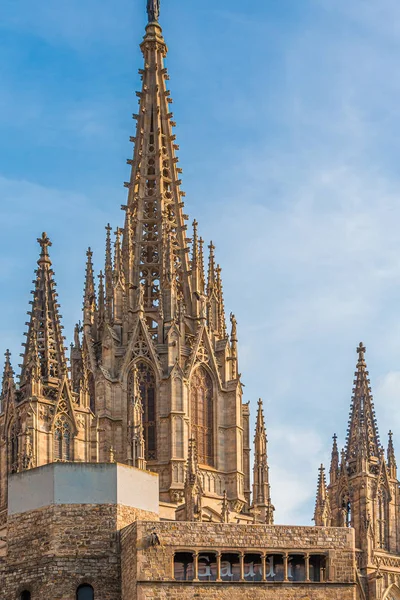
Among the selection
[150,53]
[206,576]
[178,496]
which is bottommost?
[206,576]

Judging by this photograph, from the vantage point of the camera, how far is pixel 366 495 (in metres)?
122

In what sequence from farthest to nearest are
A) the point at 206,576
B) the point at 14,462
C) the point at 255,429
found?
the point at 255,429, the point at 14,462, the point at 206,576

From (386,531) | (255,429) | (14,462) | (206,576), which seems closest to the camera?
(206,576)

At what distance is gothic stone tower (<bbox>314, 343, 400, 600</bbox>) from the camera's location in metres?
118

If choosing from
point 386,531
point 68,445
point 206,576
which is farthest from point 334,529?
point 386,531

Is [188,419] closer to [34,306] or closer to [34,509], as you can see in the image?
[34,306]

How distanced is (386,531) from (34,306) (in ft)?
89.4

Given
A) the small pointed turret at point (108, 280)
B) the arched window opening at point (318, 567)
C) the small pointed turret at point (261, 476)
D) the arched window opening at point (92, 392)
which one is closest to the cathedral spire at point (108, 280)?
the small pointed turret at point (108, 280)

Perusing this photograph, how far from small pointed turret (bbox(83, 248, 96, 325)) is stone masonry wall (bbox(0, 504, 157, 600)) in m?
34.7

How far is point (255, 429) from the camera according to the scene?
11138 centimetres

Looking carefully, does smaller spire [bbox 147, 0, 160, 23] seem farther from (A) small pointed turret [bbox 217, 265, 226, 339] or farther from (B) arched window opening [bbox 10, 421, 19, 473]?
(B) arched window opening [bbox 10, 421, 19, 473]

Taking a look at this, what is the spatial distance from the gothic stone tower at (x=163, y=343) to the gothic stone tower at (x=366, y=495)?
9.65 m

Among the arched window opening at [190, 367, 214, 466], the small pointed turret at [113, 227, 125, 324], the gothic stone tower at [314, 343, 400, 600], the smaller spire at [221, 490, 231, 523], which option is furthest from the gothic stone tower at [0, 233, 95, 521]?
the gothic stone tower at [314, 343, 400, 600]

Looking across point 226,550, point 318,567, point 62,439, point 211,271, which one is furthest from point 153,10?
point 226,550
